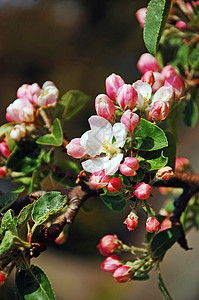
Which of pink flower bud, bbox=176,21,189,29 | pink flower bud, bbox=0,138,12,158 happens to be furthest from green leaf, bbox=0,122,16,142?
pink flower bud, bbox=176,21,189,29

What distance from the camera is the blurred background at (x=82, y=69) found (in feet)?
9.06

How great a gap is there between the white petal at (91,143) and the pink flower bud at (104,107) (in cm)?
3

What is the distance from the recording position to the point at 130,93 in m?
0.56

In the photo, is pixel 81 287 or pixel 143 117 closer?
pixel 143 117

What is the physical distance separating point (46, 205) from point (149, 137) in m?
0.19

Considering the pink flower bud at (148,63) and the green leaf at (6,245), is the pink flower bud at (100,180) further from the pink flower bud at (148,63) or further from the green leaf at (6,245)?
the pink flower bud at (148,63)

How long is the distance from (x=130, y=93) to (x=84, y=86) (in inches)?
99.5

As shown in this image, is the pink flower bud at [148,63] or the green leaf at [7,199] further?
the pink flower bud at [148,63]

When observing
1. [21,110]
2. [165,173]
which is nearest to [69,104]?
[21,110]

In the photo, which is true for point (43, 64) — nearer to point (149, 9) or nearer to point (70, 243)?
point (70, 243)

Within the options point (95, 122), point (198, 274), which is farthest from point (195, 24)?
point (198, 274)

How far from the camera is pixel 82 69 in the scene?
3.09 metres

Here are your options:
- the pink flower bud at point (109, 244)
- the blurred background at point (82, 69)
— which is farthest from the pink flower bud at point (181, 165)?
the blurred background at point (82, 69)

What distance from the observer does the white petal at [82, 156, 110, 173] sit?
539mm
